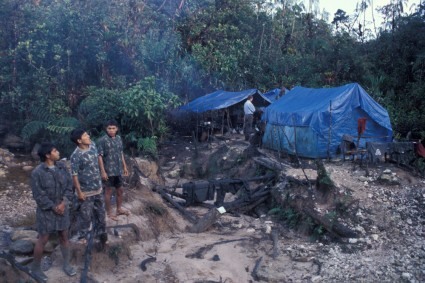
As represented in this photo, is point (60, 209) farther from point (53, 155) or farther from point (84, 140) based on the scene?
point (84, 140)

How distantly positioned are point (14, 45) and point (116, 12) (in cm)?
381

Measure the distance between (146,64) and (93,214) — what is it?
38.1ft

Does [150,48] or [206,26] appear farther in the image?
[206,26]

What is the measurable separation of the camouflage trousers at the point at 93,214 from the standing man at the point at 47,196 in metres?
→ 0.60

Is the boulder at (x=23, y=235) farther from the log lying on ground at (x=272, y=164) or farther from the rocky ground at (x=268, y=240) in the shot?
the log lying on ground at (x=272, y=164)

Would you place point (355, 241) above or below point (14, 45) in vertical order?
below

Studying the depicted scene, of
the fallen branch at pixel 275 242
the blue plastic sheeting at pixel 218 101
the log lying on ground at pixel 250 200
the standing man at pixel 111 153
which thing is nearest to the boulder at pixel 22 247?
the standing man at pixel 111 153

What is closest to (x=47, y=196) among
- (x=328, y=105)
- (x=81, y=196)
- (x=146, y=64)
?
(x=81, y=196)

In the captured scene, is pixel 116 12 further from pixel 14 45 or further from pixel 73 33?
pixel 14 45

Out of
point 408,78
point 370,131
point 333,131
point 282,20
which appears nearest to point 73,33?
point 333,131

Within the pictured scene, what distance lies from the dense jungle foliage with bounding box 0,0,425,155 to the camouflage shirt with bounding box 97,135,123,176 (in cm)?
662

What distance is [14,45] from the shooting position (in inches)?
580

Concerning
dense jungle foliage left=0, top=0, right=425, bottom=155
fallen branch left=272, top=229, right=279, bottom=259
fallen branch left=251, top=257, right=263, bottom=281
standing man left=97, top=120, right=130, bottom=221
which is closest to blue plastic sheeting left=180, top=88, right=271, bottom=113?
dense jungle foliage left=0, top=0, right=425, bottom=155

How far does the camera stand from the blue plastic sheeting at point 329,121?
1174cm
